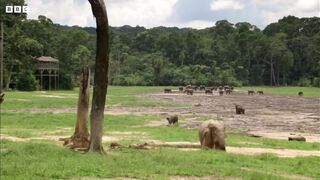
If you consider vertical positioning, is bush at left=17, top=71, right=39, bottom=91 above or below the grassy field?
above

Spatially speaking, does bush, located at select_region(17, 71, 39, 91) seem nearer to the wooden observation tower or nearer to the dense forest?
the wooden observation tower

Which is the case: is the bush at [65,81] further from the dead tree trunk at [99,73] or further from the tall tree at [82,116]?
the dead tree trunk at [99,73]

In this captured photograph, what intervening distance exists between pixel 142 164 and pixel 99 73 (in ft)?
11.4

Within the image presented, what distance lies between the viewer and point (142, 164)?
1255 cm

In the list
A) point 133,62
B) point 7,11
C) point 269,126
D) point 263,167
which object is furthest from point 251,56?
point 263,167

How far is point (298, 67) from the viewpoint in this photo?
11606 centimetres

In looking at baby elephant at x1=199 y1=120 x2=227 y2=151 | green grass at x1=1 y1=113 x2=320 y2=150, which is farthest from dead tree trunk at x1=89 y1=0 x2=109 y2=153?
green grass at x1=1 y1=113 x2=320 y2=150

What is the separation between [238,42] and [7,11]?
81.7m

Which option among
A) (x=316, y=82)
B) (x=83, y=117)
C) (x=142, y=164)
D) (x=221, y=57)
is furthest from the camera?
(x=221, y=57)

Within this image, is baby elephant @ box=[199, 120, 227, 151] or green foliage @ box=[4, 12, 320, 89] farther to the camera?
green foliage @ box=[4, 12, 320, 89]

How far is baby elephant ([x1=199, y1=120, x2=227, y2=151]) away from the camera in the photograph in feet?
53.9

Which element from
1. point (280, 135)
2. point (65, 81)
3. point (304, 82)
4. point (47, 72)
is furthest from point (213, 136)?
point (304, 82)

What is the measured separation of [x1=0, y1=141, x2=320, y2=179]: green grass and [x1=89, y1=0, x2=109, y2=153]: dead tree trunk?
0.58 meters

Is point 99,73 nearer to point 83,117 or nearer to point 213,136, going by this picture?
point 83,117
